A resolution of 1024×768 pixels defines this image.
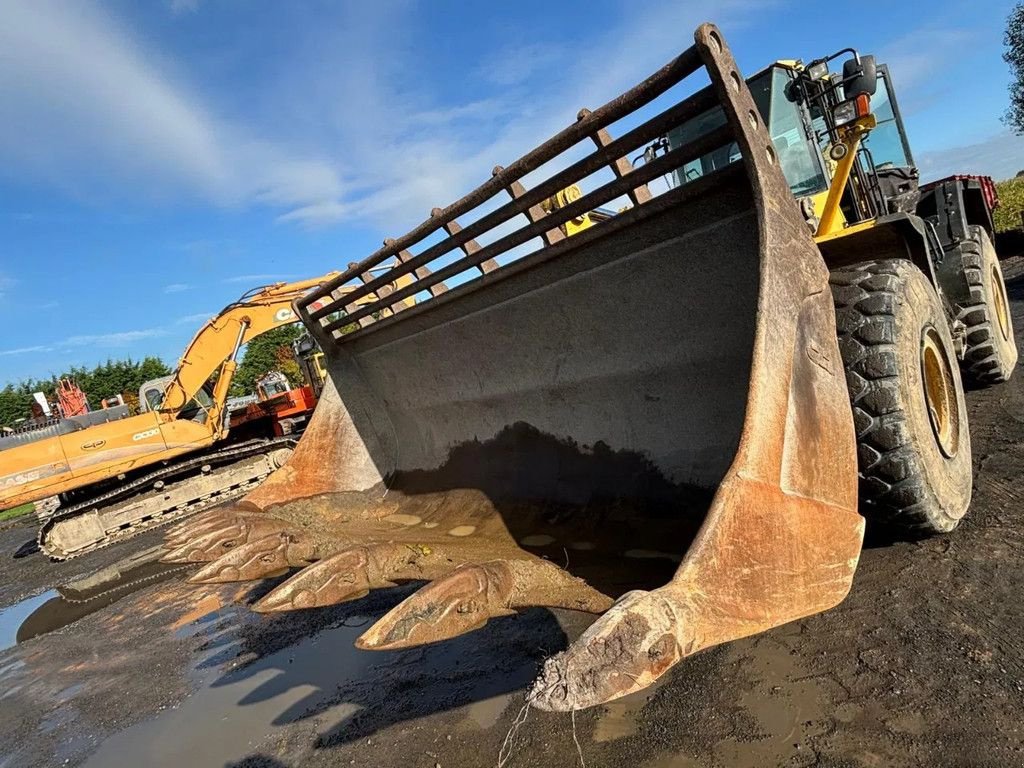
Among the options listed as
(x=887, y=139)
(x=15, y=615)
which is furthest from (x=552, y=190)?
(x=15, y=615)

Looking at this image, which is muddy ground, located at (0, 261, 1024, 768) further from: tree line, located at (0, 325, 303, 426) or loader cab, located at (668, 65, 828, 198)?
tree line, located at (0, 325, 303, 426)

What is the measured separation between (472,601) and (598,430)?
4.67 feet

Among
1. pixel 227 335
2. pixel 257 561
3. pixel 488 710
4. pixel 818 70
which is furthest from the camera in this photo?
pixel 227 335

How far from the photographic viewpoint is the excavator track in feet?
25.5

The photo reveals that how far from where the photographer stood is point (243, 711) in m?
2.93

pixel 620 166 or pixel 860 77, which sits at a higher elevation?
pixel 860 77

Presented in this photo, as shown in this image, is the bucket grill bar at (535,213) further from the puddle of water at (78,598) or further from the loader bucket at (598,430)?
the puddle of water at (78,598)

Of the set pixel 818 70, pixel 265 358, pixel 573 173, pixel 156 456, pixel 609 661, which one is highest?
pixel 265 358

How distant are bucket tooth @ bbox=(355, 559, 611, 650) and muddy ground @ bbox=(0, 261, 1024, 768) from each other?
0.44 m

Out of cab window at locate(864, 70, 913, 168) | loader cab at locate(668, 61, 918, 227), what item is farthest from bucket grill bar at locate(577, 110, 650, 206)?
cab window at locate(864, 70, 913, 168)

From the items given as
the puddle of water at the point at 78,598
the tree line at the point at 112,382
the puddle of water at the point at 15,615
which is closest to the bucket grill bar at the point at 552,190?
the puddle of water at the point at 78,598

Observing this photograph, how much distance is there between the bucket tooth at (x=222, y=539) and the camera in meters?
3.48

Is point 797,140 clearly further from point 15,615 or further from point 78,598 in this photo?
point 15,615

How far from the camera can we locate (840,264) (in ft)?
11.3
